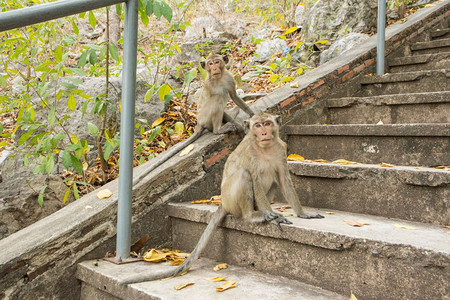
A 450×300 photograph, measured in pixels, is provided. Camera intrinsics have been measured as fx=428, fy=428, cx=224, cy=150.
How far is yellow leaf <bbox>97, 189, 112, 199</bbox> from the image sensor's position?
2.89 m

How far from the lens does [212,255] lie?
8.96 ft

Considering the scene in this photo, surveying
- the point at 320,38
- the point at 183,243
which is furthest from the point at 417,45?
the point at 183,243

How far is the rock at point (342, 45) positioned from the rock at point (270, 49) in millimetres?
1492

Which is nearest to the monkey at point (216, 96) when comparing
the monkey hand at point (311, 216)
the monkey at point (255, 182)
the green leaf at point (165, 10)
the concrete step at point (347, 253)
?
the monkey at point (255, 182)

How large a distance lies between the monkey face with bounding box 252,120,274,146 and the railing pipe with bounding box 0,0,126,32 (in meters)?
1.17

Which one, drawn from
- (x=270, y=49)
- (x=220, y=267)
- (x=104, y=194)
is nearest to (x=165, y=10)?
(x=104, y=194)

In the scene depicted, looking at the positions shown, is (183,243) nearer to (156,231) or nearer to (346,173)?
(156,231)

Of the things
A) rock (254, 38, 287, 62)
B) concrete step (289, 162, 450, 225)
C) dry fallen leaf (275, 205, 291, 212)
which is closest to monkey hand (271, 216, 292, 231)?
dry fallen leaf (275, 205, 291, 212)

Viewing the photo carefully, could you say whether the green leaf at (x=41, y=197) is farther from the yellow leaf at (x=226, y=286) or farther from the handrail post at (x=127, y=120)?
the yellow leaf at (x=226, y=286)

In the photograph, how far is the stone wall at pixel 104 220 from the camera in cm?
243

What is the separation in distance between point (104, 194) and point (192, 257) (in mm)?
889

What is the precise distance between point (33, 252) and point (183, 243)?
3.15ft

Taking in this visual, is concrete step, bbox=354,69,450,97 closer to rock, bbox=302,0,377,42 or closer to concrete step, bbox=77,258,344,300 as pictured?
rock, bbox=302,0,377,42

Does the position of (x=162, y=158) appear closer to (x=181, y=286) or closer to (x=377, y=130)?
(x=181, y=286)
